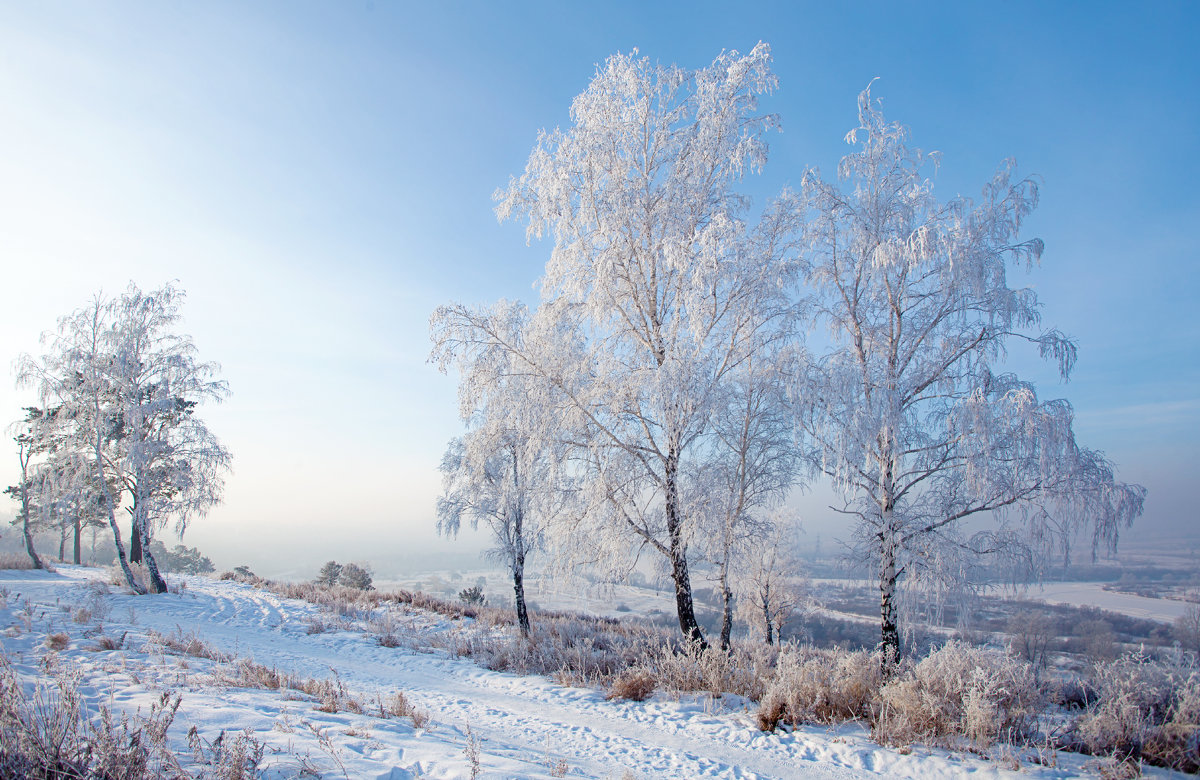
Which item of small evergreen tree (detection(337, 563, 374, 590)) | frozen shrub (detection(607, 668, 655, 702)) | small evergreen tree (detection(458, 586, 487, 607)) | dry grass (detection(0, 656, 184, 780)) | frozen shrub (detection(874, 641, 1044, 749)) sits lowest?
small evergreen tree (detection(458, 586, 487, 607))

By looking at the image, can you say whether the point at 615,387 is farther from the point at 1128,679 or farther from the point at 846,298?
the point at 1128,679

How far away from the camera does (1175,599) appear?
810 inches

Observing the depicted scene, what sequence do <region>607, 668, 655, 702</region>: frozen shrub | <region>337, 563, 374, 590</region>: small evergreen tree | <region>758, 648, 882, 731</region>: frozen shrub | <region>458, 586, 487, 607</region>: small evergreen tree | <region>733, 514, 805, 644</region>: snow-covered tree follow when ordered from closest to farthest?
<region>758, 648, 882, 731</region>: frozen shrub
<region>607, 668, 655, 702</region>: frozen shrub
<region>733, 514, 805, 644</region>: snow-covered tree
<region>458, 586, 487, 607</region>: small evergreen tree
<region>337, 563, 374, 590</region>: small evergreen tree

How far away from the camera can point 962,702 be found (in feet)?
17.9

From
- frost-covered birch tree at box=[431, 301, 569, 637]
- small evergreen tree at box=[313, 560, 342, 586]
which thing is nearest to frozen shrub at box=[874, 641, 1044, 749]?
frost-covered birch tree at box=[431, 301, 569, 637]

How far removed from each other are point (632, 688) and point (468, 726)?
3.43 m

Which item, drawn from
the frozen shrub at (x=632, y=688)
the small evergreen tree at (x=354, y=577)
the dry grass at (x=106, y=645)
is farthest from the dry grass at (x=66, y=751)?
the small evergreen tree at (x=354, y=577)

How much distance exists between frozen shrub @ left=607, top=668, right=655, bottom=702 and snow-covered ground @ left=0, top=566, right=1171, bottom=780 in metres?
0.15

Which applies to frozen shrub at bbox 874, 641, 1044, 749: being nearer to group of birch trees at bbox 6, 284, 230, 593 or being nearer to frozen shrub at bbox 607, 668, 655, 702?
frozen shrub at bbox 607, 668, 655, 702

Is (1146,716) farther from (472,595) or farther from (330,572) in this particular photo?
(330,572)

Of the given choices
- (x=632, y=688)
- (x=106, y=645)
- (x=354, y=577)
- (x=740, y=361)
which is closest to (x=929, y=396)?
(x=740, y=361)

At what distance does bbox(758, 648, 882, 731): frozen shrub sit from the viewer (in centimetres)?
607

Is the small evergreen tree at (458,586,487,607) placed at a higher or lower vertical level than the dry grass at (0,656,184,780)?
lower

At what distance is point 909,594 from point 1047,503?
8.21ft
